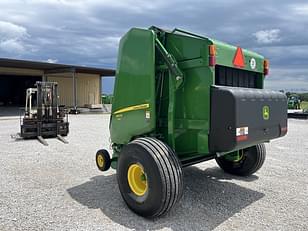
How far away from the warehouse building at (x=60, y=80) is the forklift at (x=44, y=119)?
10371 millimetres

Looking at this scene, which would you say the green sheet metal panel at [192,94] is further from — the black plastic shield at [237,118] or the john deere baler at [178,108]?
the black plastic shield at [237,118]

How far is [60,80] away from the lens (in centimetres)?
2728

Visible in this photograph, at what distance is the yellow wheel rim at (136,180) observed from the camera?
3.97 m

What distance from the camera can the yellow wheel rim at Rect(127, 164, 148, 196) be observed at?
13.0 feet

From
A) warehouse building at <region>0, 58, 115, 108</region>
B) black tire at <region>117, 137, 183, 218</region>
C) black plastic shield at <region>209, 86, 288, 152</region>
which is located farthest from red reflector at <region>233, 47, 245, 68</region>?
warehouse building at <region>0, 58, 115, 108</region>

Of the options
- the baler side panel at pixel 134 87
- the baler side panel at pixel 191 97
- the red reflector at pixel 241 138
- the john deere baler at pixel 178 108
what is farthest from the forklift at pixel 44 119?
the red reflector at pixel 241 138

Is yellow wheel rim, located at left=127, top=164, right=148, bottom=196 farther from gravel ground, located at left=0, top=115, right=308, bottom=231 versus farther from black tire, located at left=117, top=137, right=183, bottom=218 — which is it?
gravel ground, located at left=0, top=115, right=308, bottom=231

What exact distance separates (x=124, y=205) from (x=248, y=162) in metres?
2.30

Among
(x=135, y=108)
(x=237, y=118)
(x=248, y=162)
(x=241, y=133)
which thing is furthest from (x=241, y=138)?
(x=248, y=162)

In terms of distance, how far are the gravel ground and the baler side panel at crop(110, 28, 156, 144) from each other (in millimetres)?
944

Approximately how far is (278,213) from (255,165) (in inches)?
58.0

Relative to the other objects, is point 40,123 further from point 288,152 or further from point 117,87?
point 288,152

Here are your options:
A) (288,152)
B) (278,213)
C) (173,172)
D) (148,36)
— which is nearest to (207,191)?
(278,213)

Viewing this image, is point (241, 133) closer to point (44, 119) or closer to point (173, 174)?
point (173, 174)
